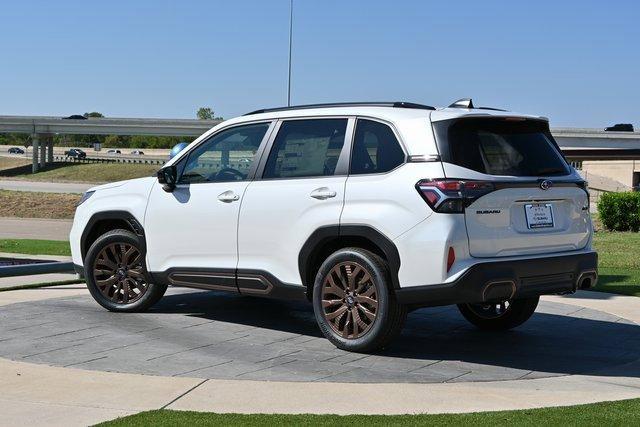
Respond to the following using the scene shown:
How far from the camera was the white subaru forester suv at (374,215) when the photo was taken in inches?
271

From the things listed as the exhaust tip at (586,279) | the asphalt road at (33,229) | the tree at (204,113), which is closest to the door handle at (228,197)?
the exhaust tip at (586,279)

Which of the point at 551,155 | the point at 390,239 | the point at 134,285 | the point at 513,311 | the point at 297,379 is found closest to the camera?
the point at 297,379

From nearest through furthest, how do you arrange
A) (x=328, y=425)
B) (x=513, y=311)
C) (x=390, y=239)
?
(x=328, y=425)
(x=390, y=239)
(x=513, y=311)

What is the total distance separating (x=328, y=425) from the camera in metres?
5.28

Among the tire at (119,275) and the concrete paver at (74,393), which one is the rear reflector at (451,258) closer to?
the concrete paver at (74,393)

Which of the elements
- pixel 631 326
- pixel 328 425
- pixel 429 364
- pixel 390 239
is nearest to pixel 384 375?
pixel 429 364

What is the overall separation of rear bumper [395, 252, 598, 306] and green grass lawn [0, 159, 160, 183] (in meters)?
63.3

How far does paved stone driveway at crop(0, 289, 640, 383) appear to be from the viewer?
22.6 feet

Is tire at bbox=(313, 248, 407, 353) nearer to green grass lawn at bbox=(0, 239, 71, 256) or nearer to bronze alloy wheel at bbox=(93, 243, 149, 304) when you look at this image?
bronze alloy wheel at bbox=(93, 243, 149, 304)

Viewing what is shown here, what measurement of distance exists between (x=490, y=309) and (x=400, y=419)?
346 centimetres

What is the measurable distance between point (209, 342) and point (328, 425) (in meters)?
2.79

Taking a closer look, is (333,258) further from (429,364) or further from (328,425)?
(328,425)

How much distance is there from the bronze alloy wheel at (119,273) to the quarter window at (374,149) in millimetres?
2730

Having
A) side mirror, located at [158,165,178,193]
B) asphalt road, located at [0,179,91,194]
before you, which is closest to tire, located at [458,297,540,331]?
side mirror, located at [158,165,178,193]
